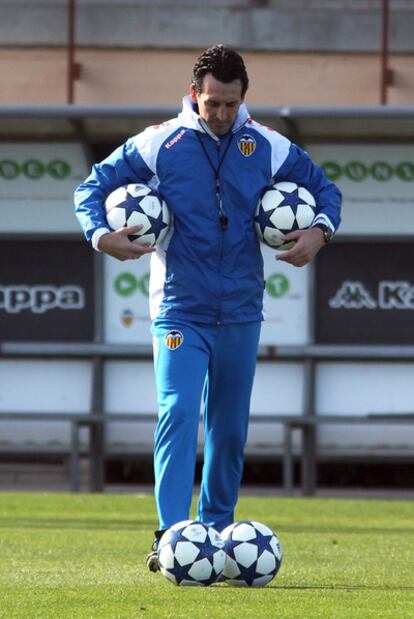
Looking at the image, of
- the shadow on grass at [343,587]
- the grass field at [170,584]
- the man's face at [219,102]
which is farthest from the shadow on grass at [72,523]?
the man's face at [219,102]

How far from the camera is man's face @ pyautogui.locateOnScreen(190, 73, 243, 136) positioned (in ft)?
25.6

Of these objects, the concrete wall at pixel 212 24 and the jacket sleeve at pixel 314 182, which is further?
the concrete wall at pixel 212 24

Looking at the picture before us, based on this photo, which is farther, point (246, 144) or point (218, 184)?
point (246, 144)

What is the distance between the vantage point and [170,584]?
24.8 feet

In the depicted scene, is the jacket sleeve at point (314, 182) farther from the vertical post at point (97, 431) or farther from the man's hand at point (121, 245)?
the vertical post at point (97, 431)

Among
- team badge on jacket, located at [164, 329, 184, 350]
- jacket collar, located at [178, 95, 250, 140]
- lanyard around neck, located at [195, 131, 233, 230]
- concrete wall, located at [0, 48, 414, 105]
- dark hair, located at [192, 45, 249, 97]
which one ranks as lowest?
team badge on jacket, located at [164, 329, 184, 350]

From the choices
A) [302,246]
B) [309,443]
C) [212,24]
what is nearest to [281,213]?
[302,246]

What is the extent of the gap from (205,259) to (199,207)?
0.75 feet

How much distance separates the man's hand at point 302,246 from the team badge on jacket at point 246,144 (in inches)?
15.9

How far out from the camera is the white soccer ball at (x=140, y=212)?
25.7 ft

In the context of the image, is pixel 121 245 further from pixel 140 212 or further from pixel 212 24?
pixel 212 24

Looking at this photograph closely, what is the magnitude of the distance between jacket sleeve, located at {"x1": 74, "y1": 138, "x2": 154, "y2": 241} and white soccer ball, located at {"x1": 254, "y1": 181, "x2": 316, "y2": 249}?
1.75 ft

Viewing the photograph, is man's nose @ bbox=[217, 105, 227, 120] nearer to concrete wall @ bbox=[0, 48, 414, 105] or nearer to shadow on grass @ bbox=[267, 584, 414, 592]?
shadow on grass @ bbox=[267, 584, 414, 592]

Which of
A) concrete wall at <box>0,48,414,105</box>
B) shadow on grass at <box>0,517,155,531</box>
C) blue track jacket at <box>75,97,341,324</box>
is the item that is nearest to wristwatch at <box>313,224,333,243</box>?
blue track jacket at <box>75,97,341,324</box>
